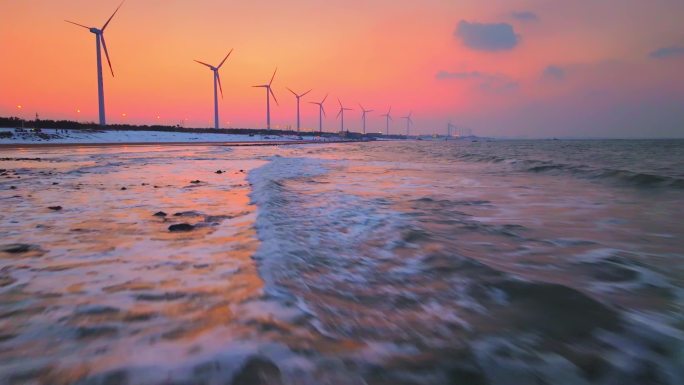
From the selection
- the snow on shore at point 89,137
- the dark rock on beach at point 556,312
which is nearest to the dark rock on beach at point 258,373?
the dark rock on beach at point 556,312

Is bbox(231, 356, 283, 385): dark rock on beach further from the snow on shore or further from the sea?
the snow on shore

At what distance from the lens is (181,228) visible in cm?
551

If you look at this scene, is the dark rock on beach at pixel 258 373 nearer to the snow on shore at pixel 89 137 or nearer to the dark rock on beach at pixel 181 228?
the dark rock on beach at pixel 181 228

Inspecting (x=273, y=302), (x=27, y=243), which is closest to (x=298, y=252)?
(x=273, y=302)

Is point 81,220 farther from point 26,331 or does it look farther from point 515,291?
point 515,291

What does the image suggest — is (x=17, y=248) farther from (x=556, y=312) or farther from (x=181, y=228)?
(x=556, y=312)

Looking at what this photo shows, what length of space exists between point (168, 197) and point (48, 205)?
2.15 meters

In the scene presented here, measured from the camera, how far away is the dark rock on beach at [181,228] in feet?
17.8

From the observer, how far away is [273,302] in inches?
121

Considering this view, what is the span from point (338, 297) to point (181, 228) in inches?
128

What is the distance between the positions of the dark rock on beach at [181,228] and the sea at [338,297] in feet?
0.13

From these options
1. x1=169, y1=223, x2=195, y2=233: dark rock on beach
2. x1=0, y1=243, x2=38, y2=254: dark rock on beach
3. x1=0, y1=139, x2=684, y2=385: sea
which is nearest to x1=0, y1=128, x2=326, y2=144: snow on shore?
x1=0, y1=139, x2=684, y2=385: sea

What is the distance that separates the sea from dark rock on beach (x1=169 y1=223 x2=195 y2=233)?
4cm

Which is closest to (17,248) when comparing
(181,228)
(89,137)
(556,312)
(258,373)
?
(181,228)
